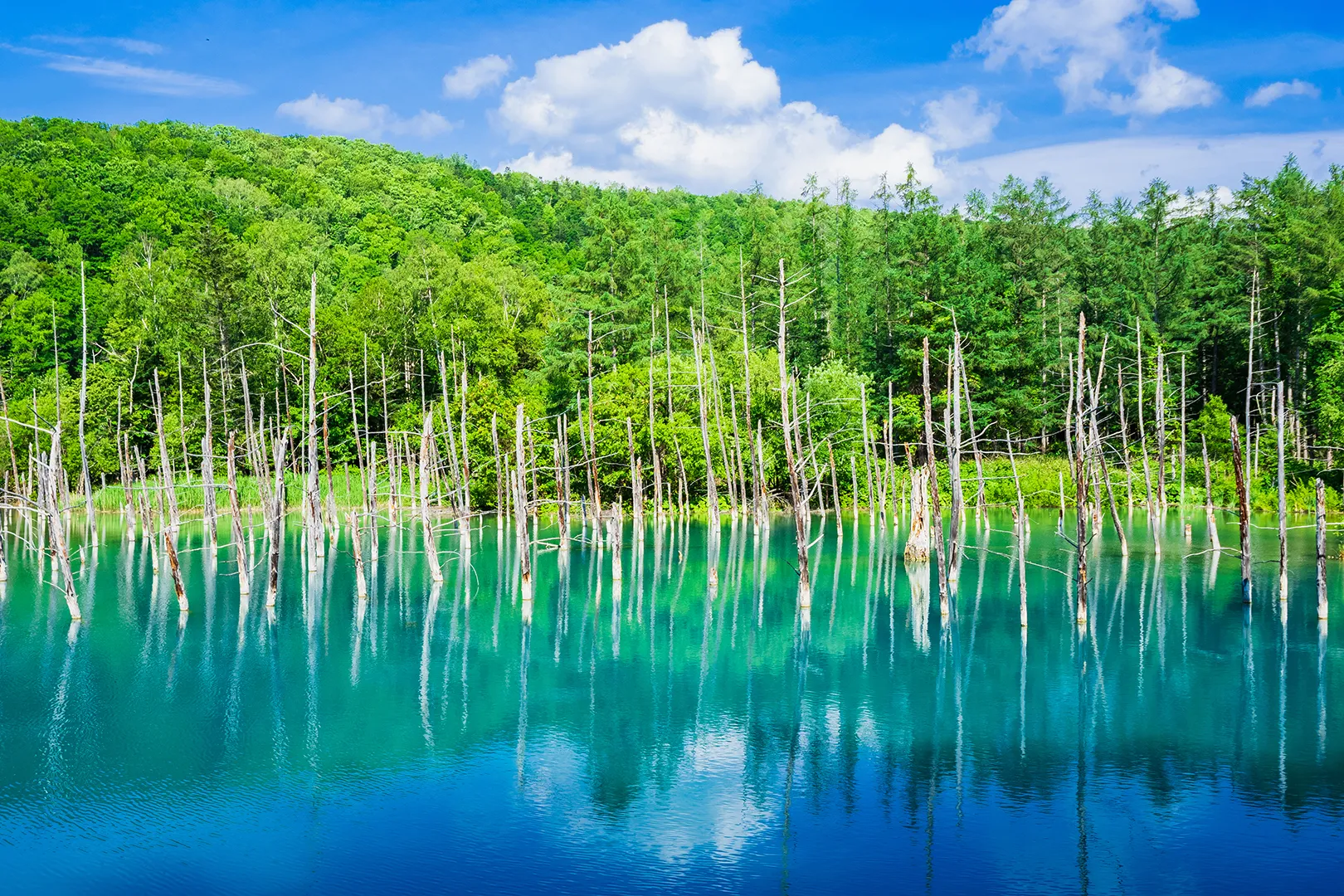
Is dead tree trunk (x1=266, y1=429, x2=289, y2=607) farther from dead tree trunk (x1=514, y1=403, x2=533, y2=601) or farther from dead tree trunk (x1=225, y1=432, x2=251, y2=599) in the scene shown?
dead tree trunk (x1=514, y1=403, x2=533, y2=601)

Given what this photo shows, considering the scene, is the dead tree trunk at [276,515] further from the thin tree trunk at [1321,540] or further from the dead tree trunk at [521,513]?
the thin tree trunk at [1321,540]

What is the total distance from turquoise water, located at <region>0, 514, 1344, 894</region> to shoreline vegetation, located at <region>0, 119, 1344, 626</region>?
1339cm

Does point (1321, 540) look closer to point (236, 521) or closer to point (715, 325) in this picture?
point (236, 521)

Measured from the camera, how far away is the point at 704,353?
6072 cm

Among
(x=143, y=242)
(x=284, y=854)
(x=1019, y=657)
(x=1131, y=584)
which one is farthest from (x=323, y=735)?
(x=143, y=242)

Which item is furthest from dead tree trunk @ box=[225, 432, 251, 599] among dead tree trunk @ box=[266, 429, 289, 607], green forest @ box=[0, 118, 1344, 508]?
green forest @ box=[0, 118, 1344, 508]

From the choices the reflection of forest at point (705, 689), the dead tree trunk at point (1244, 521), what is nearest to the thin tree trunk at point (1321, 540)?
the reflection of forest at point (705, 689)

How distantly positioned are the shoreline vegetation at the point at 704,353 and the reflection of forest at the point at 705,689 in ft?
36.8

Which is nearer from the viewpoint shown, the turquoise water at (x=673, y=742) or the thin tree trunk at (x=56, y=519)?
the turquoise water at (x=673, y=742)

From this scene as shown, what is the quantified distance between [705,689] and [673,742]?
3.62m

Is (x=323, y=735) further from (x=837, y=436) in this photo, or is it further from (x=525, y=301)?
(x=525, y=301)

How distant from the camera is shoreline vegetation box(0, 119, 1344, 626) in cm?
5159

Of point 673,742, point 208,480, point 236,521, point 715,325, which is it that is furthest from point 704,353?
point 673,742

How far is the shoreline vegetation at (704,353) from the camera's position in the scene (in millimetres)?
51594
